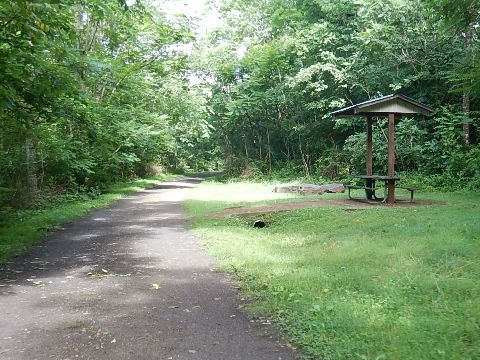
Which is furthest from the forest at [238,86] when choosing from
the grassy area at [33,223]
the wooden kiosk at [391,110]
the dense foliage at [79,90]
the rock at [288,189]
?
the rock at [288,189]

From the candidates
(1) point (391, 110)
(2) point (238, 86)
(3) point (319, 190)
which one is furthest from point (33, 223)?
(2) point (238, 86)

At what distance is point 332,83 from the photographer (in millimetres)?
26297

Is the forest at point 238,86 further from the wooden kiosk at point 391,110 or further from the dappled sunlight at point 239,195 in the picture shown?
the dappled sunlight at point 239,195

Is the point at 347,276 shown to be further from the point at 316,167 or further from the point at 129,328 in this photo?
the point at 316,167

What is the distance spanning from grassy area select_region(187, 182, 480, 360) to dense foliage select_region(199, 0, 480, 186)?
13.0ft

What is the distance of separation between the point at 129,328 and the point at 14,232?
6.54 metres

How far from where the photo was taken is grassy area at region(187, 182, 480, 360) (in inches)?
150

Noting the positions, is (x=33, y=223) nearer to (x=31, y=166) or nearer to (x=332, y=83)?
(x=31, y=166)

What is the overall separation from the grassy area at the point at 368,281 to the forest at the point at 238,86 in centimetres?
324

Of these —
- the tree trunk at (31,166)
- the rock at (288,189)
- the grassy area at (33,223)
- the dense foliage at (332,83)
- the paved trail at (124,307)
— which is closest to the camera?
the paved trail at (124,307)

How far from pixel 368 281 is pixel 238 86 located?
27.3m

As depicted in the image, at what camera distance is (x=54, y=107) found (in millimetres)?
9656

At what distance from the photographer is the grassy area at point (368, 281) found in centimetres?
380

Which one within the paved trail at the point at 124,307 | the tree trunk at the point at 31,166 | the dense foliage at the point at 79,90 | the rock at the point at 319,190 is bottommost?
the paved trail at the point at 124,307
